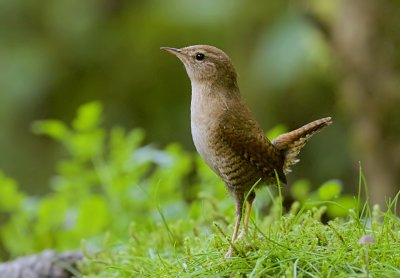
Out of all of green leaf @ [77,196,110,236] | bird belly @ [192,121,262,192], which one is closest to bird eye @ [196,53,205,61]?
bird belly @ [192,121,262,192]

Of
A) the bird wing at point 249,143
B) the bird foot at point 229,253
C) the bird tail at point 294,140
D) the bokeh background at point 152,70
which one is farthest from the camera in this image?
the bokeh background at point 152,70

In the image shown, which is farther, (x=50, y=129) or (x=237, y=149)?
(x=50, y=129)

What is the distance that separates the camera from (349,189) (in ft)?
23.1

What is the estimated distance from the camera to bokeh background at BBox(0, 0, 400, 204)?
689cm

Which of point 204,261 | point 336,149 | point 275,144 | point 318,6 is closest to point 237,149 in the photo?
point 275,144

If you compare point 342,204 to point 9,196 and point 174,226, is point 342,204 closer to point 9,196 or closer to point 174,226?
point 174,226

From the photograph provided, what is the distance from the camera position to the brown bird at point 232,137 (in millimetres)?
3023

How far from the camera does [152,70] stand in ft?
25.7

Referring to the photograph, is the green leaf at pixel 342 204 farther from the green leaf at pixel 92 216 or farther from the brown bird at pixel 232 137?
the green leaf at pixel 92 216

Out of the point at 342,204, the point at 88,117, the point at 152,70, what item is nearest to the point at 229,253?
the point at 342,204

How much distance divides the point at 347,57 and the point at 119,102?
108 inches

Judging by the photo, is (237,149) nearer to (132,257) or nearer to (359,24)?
(132,257)

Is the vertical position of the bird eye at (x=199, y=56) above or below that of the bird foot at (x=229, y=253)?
above

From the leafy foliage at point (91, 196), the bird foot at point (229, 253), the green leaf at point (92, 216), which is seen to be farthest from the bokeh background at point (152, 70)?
the bird foot at point (229, 253)
